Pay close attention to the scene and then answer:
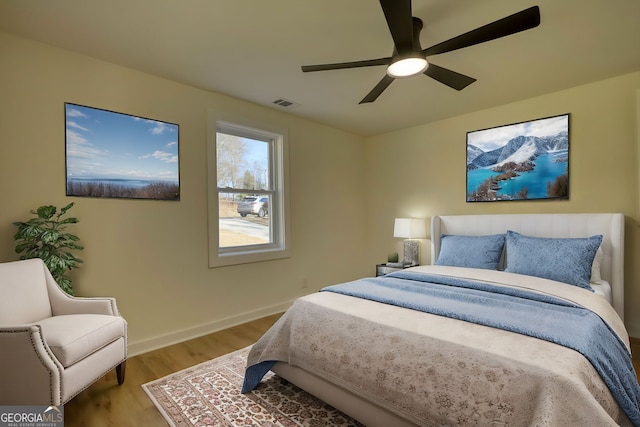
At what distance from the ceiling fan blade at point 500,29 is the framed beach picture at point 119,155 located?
2339mm

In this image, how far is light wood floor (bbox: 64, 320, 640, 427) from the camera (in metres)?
1.79

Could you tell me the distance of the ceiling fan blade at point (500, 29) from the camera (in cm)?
147

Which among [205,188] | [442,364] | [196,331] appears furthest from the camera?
[205,188]

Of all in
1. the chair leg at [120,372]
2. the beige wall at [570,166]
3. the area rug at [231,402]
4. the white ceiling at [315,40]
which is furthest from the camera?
the beige wall at [570,166]

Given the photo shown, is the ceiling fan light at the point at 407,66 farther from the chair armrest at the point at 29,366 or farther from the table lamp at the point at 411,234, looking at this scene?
the chair armrest at the point at 29,366

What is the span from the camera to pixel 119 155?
259 cm

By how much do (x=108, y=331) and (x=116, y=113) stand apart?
5.73ft

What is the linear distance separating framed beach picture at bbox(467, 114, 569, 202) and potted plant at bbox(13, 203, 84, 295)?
4.00m

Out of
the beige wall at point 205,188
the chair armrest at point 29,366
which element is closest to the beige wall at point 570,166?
the beige wall at point 205,188

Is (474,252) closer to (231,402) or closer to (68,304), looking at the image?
(231,402)

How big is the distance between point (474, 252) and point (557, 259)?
0.70 metres

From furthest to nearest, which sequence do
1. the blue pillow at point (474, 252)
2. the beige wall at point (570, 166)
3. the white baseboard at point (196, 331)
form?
the blue pillow at point (474, 252), the beige wall at point (570, 166), the white baseboard at point (196, 331)

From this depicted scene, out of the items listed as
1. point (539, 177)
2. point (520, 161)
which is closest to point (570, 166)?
point (539, 177)

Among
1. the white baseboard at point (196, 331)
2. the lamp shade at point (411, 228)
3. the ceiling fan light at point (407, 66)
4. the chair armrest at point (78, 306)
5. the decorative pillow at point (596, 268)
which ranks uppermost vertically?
the ceiling fan light at point (407, 66)
